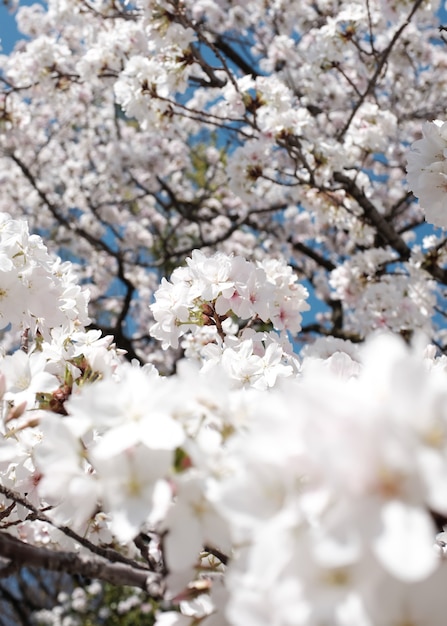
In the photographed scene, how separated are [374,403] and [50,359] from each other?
1.19 m

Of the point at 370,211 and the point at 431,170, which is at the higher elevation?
the point at 370,211

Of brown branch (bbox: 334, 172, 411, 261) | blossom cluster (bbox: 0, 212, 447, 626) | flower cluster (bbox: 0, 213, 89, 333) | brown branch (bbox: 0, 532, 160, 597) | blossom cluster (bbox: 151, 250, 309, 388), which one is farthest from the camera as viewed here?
brown branch (bbox: 334, 172, 411, 261)

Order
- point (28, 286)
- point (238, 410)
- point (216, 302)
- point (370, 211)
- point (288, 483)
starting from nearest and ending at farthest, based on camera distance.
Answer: point (288, 483)
point (238, 410)
point (28, 286)
point (216, 302)
point (370, 211)

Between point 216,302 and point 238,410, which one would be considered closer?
point 238,410

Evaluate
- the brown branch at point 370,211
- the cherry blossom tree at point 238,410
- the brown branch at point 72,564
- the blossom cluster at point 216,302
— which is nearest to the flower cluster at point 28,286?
the cherry blossom tree at point 238,410

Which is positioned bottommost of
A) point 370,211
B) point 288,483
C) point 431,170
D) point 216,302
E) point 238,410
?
point 288,483

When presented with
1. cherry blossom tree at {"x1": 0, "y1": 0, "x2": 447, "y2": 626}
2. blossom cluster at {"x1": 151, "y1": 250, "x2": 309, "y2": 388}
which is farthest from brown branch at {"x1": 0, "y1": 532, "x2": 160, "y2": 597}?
blossom cluster at {"x1": 151, "y1": 250, "x2": 309, "y2": 388}

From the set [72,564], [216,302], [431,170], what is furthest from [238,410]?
[431,170]

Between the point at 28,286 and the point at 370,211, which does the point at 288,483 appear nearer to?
the point at 28,286

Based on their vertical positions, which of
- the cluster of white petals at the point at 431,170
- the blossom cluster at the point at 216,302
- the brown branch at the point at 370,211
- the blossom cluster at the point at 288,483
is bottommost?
the blossom cluster at the point at 288,483

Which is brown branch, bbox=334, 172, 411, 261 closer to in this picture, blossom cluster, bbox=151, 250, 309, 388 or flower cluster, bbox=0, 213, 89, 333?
blossom cluster, bbox=151, 250, 309, 388

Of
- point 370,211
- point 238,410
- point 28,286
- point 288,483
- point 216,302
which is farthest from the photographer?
point 370,211

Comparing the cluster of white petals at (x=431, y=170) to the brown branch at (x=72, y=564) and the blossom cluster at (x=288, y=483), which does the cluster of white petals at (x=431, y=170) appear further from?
the brown branch at (x=72, y=564)

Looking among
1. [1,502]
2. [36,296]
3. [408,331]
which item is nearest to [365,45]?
[408,331]
